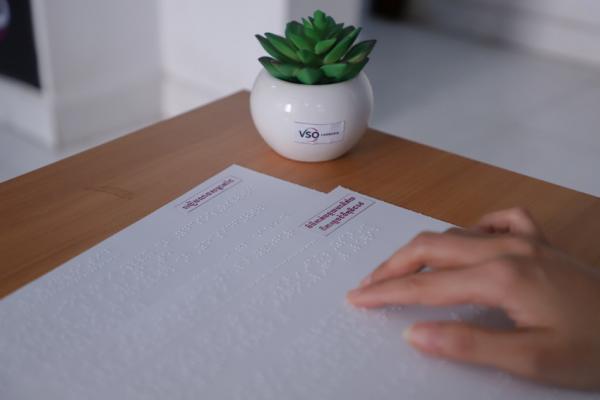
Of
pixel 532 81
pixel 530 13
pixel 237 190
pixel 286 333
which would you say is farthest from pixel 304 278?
pixel 530 13

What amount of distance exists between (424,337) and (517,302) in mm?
79

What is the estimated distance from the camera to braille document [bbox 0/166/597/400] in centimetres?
57

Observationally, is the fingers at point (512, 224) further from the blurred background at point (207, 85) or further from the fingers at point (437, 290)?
the blurred background at point (207, 85)

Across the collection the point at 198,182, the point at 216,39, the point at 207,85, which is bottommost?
the point at 207,85

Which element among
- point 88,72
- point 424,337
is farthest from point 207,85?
point 424,337

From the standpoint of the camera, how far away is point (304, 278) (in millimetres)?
694

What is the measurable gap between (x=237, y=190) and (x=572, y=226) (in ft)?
1.25

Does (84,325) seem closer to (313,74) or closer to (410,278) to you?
(410,278)

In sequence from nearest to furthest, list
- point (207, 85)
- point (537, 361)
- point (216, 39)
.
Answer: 1. point (537, 361)
2. point (216, 39)
3. point (207, 85)

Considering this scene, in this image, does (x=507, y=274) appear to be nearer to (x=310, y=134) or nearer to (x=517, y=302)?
(x=517, y=302)

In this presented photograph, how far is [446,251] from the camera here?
0.63 m

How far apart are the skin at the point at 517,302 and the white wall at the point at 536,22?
7.74 feet

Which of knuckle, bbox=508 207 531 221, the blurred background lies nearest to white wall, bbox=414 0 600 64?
the blurred background

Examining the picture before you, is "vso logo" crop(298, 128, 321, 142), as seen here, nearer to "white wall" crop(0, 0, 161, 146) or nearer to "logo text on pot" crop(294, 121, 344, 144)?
"logo text on pot" crop(294, 121, 344, 144)
